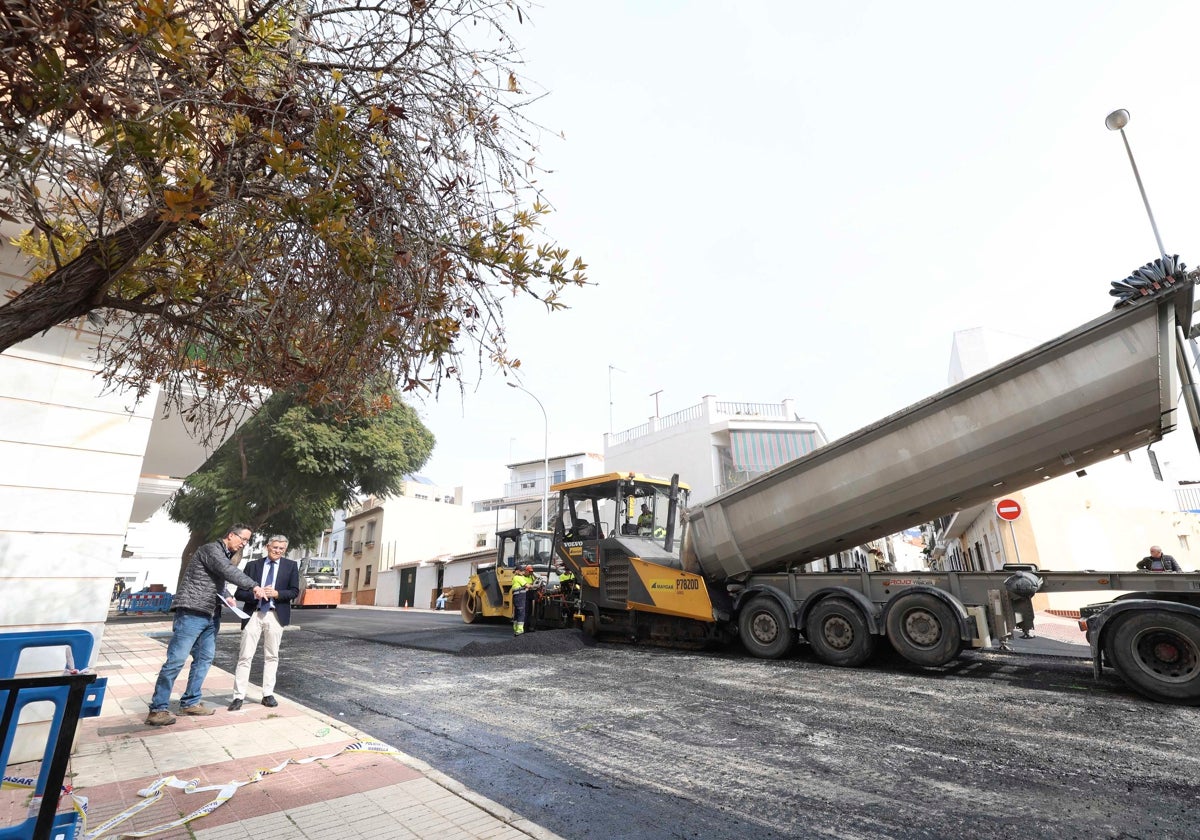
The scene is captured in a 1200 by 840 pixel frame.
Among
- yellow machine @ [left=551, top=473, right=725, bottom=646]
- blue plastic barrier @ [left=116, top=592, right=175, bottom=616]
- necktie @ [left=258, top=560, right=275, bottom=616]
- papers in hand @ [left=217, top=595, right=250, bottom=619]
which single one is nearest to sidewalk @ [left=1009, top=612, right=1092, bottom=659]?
yellow machine @ [left=551, top=473, right=725, bottom=646]

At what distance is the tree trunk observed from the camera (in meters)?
2.65

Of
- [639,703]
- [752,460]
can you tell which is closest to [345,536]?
[752,460]

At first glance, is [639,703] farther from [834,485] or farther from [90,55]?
[90,55]

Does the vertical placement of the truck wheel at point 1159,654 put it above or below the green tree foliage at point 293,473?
below

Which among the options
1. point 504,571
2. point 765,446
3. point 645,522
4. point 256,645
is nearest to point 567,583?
point 645,522

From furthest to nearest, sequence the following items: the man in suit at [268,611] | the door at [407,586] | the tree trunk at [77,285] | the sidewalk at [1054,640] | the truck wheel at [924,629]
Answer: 1. the door at [407,586]
2. the sidewalk at [1054,640]
3. the truck wheel at [924,629]
4. the man in suit at [268,611]
5. the tree trunk at [77,285]

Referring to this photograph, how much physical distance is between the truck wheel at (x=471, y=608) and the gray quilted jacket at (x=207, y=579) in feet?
34.8

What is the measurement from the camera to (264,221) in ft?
10.4

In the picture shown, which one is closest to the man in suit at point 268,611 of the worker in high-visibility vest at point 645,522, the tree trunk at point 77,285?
the tree trunk at point 77,285

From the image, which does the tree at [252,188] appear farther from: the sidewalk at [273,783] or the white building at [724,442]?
the white building at [724,442]

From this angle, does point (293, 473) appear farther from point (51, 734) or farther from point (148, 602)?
point (51, 734)

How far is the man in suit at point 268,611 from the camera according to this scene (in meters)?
5.68

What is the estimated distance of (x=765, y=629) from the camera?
843cm

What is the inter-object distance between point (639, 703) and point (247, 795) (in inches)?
133
